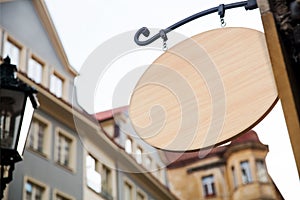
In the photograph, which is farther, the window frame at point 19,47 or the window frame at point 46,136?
the window frame at point 19,47

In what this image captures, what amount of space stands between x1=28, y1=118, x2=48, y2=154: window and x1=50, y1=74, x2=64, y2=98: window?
107 millimetres

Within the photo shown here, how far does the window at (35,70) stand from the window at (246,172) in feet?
2.06

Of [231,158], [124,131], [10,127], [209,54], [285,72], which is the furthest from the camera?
[231,158]

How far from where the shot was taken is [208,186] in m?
1.36

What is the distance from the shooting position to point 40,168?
127 centimetres

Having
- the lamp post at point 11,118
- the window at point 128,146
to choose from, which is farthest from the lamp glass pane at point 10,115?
the window at point 128,146

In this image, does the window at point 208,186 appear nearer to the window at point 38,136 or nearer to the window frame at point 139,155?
the window frame at point 139,155

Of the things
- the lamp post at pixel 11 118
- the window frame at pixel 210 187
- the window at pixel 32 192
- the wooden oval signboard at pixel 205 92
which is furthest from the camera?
the window frame at pixel 210 187

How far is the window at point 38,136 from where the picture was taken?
1.30 m

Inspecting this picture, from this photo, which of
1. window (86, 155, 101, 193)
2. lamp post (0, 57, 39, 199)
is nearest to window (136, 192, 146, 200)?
window (86, 155, 101, 193)

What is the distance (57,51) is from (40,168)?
0.37 meters

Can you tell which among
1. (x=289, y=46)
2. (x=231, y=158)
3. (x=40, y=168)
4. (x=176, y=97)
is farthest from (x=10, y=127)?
(x=289, y=46)

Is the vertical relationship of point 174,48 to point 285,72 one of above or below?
above

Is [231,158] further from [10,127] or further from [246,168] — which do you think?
[10,127]
